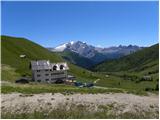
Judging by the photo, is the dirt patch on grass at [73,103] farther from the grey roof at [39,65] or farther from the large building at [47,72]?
the grey roof at [39,65]

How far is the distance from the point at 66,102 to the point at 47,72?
97.5 meters

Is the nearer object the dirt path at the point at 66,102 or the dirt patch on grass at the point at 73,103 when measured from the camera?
the dirt patch on grass at the point at 73,103

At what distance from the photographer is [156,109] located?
4912cm

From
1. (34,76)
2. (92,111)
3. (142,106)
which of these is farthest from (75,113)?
(34,76)

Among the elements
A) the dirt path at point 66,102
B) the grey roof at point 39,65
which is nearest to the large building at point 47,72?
the grey roof at point 39,65

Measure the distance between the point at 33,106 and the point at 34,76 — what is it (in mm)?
97598

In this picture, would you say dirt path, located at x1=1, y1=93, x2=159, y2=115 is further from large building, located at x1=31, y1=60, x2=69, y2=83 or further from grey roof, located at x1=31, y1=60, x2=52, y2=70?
grey roof, located at x1=31, y1=60, x2=52, y2=70

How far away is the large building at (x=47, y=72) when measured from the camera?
467 ft

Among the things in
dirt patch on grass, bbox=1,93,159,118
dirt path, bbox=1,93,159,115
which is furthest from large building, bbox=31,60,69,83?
dirt patch on grass, bbox=1,93,159,118

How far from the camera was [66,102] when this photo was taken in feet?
159

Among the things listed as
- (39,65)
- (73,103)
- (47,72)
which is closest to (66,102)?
(73,103)

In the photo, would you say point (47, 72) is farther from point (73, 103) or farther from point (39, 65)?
point (73, 103)

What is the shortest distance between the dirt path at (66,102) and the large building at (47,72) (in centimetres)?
8884

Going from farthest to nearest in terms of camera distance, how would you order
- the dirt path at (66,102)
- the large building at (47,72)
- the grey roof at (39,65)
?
the grey roof at (39,65)
the large building at (47,72)
the dirt path at (66,102)
